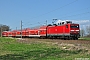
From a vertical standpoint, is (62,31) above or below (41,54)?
above

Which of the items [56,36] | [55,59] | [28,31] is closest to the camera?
[55,59]

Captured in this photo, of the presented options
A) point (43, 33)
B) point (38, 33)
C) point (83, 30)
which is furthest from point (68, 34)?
point (83, 30)

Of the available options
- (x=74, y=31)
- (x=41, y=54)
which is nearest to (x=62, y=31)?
(x=74, y=31)

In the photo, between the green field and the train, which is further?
the train

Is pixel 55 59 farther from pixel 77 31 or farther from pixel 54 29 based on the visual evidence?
pixel 54 29

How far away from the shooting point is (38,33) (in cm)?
5766

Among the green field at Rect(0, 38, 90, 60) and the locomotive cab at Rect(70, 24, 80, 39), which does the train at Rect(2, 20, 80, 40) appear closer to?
the locomotive cab at Rect(70, 24, 80, 39)

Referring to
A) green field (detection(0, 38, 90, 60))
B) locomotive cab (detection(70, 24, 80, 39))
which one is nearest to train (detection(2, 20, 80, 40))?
locomotive cab (detection(70, 24, 80, 39))

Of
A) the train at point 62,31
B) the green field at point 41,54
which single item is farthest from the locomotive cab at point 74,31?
the green field at point 41,54

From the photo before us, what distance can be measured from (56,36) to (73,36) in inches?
254

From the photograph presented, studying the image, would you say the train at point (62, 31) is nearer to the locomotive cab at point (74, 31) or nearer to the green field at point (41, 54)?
the locomotive cab at point (74, 31)

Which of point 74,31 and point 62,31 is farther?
point 62,31

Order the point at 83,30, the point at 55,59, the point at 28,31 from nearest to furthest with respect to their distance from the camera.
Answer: the point at 55,59, the point at 28,31, the point at 83,30

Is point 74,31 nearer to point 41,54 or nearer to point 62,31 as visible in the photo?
point 62,31
